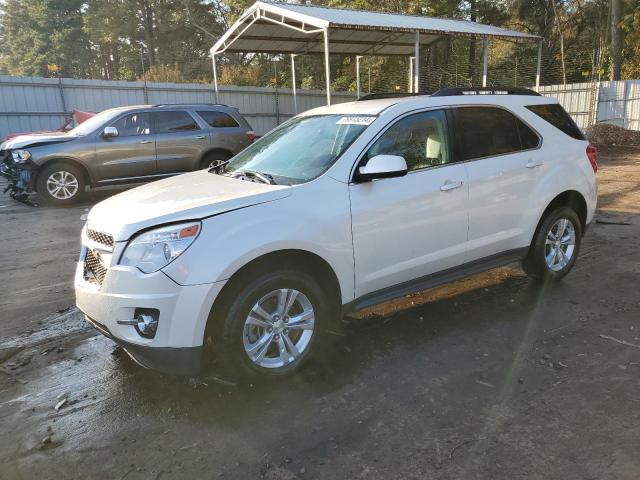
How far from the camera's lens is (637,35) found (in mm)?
25406

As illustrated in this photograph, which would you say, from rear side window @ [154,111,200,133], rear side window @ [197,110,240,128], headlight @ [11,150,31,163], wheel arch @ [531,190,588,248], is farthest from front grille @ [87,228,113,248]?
rear side window @ [197,110,240,128]

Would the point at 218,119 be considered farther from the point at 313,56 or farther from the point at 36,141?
the point at 313,56

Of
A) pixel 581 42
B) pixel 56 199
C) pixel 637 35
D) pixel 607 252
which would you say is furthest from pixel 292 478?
pixel 581 42

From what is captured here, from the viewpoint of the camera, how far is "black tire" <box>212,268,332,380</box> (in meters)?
3.23

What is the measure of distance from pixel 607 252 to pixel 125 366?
545 cm

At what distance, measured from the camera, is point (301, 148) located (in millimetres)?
4219

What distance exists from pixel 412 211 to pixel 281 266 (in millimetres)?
1135

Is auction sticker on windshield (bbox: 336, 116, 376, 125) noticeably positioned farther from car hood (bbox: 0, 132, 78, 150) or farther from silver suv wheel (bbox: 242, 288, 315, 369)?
car hood (bbox: 0, 132, 78, 150)

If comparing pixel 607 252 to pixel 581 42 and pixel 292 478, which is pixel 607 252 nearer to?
pixel 292 478

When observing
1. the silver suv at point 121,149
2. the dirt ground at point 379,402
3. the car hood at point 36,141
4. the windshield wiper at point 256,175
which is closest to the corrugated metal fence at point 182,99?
the silver suv at point 121,149

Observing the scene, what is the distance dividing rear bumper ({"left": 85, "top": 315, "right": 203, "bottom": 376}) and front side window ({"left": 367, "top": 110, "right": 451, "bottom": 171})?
6.09ft

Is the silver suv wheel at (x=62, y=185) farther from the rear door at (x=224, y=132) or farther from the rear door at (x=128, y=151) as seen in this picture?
the rear door at (x=224, y=132)

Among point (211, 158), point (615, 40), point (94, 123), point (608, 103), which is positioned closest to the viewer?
point (94, 123)

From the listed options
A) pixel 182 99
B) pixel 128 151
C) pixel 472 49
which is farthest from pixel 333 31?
pixel 472 49
